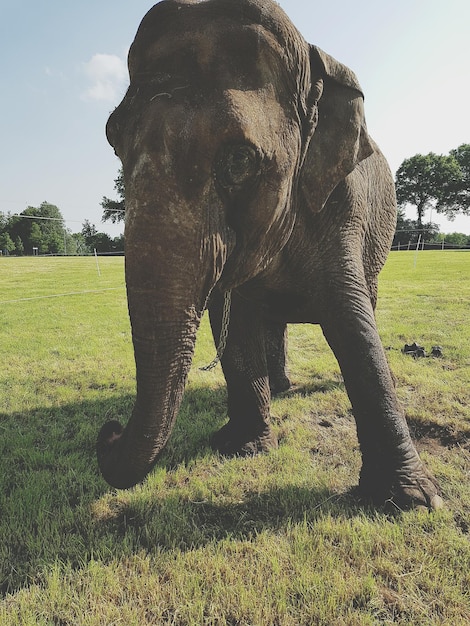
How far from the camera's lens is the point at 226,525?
2.54 m

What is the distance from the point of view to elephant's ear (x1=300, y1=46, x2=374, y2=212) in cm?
249

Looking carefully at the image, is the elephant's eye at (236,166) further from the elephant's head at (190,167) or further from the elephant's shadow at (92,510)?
the elephant's shadow at (92,510)

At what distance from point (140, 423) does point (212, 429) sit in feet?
6.91

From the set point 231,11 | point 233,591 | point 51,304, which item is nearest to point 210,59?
point 231,11

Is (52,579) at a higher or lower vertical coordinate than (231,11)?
lower

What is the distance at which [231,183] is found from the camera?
6.45ft

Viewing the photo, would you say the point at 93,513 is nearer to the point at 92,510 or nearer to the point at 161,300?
the point at 92,510

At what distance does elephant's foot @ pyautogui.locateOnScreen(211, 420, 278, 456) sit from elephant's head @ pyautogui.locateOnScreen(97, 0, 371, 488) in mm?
1347

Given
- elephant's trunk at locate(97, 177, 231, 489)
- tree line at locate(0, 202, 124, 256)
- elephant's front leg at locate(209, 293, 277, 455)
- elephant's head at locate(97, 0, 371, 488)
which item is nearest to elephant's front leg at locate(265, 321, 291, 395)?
elephant's front leg at locate(209, 293, 277, 455)

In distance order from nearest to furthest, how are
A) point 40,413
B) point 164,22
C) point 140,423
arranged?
point 140,423 → point 164,22 → point 40,413

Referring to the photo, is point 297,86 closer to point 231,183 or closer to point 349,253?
point 231,183

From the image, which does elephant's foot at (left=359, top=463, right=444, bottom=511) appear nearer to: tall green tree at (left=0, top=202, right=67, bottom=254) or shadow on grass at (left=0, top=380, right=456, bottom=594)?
shadow on grass at (left=0, top=380, right=456, bottom=594)

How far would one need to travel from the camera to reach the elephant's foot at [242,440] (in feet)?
11.3

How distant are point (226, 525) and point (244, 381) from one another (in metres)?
1.21
